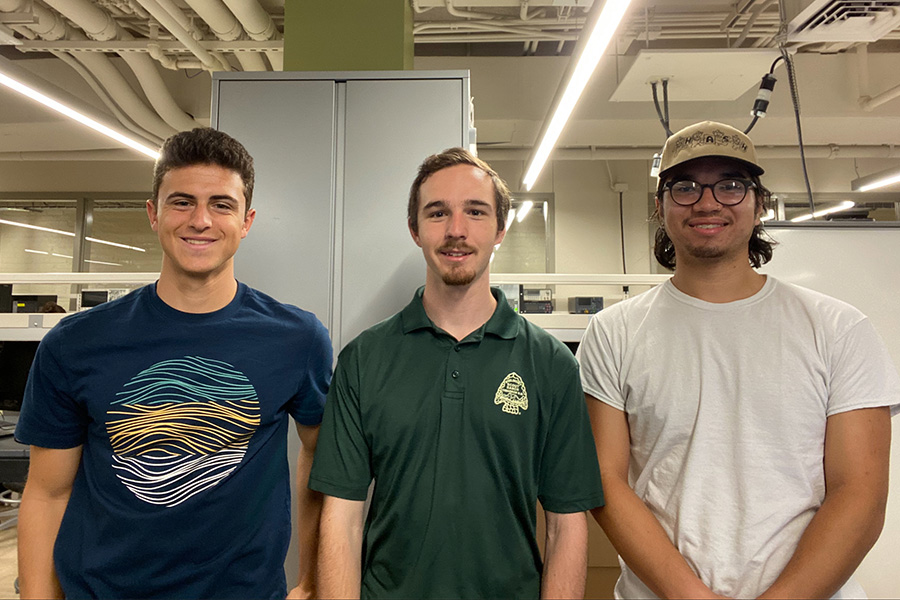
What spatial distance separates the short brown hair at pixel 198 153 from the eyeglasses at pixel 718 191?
1059 mm

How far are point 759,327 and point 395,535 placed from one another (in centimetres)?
92

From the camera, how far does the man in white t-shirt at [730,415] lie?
111 centimetres

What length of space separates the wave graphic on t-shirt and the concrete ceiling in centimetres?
272

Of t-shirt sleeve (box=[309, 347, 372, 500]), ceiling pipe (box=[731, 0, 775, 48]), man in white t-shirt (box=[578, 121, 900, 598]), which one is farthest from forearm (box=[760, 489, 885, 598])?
ceiling pipe (box=[731, 0, 775, 48])

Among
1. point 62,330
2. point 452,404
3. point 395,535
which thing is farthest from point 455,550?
point 62,330

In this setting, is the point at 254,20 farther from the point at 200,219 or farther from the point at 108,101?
the point at 200,219

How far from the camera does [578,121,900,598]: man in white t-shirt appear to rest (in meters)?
1.11

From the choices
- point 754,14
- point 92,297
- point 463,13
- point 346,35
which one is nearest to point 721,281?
point 346,35

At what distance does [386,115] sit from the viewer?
2023mm

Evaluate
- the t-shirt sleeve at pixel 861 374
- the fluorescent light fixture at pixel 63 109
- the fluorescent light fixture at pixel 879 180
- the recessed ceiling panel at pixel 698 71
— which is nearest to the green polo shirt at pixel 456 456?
the t-shirt sleeve at pixel 861 374

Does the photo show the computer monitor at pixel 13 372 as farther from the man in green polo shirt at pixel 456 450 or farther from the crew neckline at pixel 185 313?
the man in green polo shirt at pixel 456 450

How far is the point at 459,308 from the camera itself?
1.24m

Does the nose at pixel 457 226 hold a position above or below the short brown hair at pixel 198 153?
below

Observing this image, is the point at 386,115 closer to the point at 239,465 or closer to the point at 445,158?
the point at 445,158
